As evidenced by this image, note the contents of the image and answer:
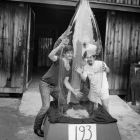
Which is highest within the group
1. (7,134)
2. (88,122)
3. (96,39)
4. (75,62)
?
(96,39)

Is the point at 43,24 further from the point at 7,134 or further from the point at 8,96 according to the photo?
the point at 7,134

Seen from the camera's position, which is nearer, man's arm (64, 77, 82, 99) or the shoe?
man's arm (64, 77, 82, 99)

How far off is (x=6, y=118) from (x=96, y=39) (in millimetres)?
2879

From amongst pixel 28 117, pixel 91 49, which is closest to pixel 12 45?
pixel 28 117

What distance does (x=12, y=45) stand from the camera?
6.39m

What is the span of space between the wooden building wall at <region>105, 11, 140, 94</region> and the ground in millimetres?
606

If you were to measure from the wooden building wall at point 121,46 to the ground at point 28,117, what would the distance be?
0.61 m

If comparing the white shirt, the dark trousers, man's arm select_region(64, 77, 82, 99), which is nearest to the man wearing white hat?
the white shirt

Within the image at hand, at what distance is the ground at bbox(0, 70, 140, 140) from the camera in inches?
155

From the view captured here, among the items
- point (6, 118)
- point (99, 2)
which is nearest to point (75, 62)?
point (6, 118)

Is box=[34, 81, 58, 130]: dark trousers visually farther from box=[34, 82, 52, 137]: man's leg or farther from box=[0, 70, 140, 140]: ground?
box=[0, 70, 140, 140]: ground

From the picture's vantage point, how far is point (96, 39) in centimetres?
294

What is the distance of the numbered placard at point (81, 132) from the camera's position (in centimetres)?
275

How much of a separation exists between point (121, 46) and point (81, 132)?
4.69 metres
